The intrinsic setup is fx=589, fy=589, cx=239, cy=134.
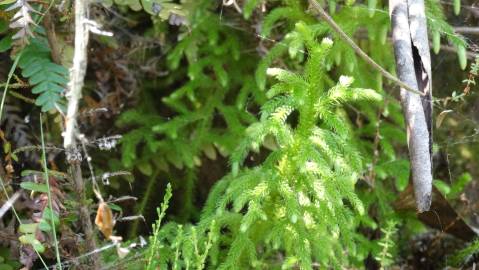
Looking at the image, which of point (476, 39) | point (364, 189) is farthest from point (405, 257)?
point (476, 39)

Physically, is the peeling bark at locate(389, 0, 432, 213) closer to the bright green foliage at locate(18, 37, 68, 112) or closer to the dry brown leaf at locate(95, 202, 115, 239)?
the dry brown leaf at locate(95, 202, 115, 239)

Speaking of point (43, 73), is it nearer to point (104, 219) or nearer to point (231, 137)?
point (104, 219)

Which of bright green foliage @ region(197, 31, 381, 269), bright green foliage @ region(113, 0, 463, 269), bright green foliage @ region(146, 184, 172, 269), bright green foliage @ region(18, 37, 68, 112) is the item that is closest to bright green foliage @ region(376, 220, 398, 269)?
bright green foliage @ region(113, 0, 463, 269)

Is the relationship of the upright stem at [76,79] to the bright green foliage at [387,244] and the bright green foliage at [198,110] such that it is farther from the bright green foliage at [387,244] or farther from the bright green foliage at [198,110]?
the bright green foliage at [198,110]

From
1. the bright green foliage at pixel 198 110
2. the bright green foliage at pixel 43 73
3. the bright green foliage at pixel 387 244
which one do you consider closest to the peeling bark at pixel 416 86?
the bright green foliage at pixel 387 244

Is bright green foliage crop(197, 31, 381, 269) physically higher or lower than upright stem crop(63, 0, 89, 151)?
lower

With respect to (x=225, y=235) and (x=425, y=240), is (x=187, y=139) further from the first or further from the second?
(x=425, y=240)

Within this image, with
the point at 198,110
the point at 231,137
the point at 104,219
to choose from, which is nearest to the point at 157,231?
the point at 104,219

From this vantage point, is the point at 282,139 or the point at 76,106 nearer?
the point at 76,106
